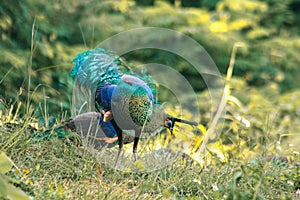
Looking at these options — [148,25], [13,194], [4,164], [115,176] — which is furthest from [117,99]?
[148,25]

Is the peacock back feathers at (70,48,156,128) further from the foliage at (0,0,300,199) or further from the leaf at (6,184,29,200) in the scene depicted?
the leaf at (6,184,29,200)

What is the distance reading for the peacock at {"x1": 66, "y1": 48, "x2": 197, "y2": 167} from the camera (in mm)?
3252

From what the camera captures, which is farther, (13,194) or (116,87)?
(116,87)

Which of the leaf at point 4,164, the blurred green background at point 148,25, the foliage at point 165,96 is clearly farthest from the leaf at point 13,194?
the blurred green background at point 148,25

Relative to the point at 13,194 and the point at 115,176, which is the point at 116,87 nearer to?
the point at 115,176

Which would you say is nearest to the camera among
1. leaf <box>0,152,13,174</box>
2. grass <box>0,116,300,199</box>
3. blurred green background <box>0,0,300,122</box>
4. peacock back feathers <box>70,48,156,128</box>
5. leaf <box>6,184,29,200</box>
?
leaf <box>6,184,29,200</box>

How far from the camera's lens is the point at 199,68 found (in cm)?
746

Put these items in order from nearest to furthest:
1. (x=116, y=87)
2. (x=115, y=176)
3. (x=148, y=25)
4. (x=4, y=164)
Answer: (x=4, y=164), (x=115, y=176), (x=116, y=87), (x=148, y=25)

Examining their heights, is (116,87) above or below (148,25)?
above

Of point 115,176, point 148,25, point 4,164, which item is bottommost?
point 148,25

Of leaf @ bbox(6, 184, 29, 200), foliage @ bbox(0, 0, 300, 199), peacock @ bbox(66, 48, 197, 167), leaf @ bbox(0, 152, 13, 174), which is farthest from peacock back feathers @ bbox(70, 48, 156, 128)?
leaf @ bbox(6, 184, 29, 200)

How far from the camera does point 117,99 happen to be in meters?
3.24

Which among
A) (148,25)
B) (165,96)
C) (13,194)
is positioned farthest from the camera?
(148,25)

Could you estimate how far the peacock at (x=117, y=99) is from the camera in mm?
3252
